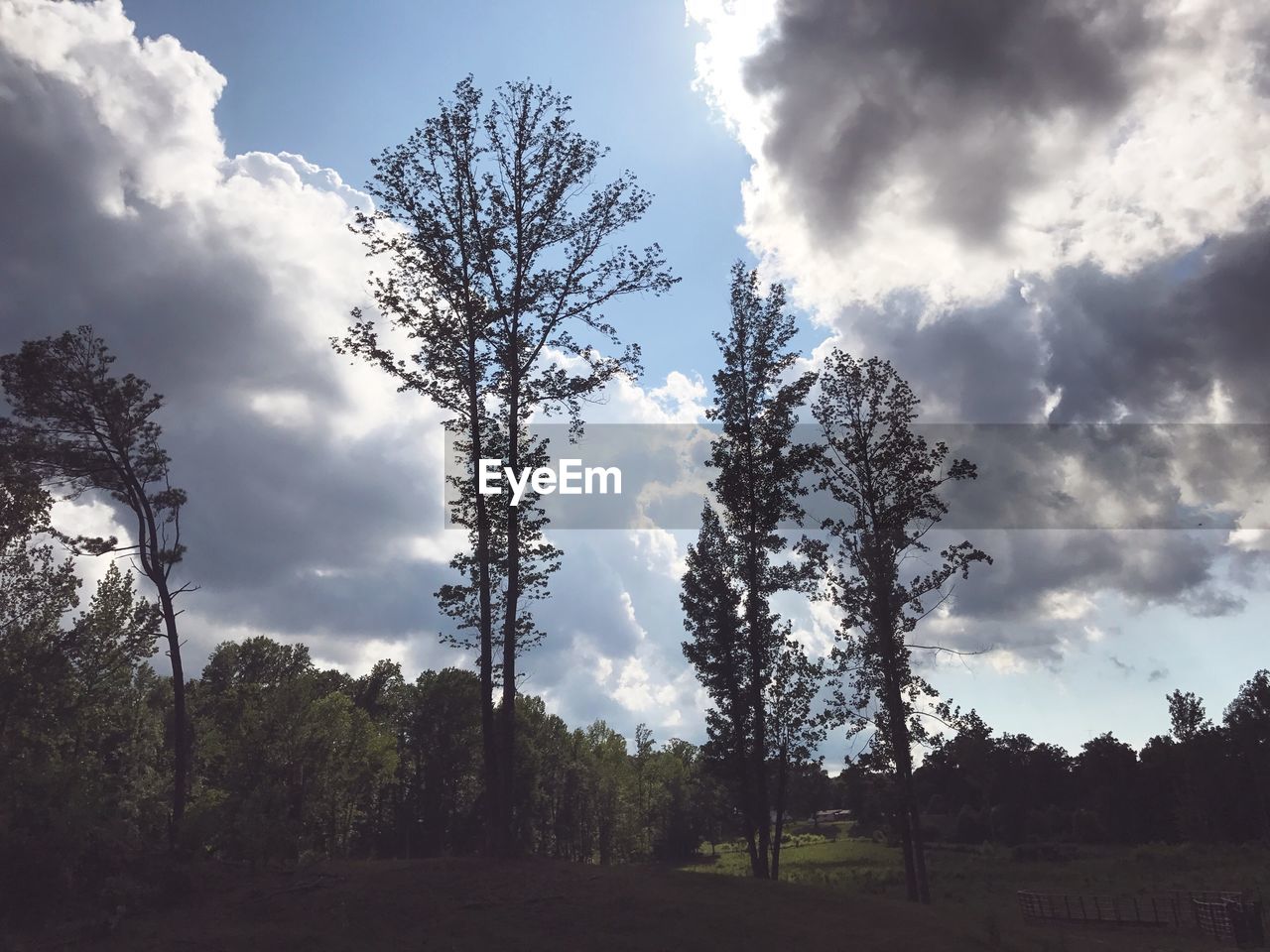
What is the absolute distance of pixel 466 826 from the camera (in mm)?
73938

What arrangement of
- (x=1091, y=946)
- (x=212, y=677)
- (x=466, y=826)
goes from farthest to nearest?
(x=212, y=677), (x=466, y=826), (x=1091, y=946)

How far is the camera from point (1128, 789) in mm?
85375

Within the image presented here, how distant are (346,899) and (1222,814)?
3391 inches

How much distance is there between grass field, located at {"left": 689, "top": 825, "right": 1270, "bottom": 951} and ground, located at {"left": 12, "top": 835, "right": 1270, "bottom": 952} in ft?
0.96

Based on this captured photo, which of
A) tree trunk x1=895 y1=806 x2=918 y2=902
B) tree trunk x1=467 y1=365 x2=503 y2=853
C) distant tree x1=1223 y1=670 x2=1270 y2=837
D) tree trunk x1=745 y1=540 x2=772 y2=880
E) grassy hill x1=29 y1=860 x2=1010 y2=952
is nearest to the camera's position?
grassy hill x1=29 y1=860 x2=1010 y2=952

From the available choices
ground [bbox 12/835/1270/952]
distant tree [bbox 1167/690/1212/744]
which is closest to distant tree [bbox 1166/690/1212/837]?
distant tree [bbox 1167/690/1212/744]

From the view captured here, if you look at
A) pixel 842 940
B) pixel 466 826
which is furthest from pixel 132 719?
pixel 842 940

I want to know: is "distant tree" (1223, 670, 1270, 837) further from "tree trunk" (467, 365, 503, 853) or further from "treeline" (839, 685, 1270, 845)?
"tree trunk" (467, 365, 503, 853)

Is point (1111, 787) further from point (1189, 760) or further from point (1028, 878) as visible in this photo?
point (1028, 878)

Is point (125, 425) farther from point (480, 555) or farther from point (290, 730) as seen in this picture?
point (290, 730)

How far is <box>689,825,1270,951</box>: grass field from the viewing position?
2252 centimetres

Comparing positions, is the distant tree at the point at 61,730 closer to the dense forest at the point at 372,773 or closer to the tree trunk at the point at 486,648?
the dense forest at the point at 372,773

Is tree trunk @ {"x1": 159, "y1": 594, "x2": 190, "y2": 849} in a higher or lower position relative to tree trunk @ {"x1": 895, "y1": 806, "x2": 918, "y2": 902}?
higher

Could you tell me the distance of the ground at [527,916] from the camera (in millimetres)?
15039
